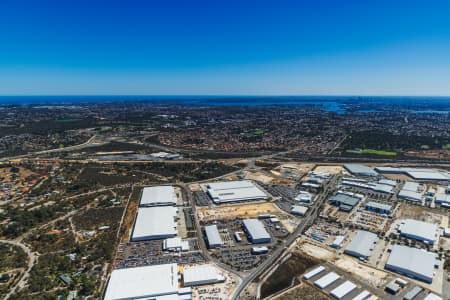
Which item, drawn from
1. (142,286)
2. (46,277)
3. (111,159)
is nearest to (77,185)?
(111,159)

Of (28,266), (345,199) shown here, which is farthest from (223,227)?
(28,266)

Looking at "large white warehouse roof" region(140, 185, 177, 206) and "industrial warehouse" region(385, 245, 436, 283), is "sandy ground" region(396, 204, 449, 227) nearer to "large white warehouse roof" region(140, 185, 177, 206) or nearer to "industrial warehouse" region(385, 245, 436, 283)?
"industrial warehouse" region(385, 245, 436, 283)

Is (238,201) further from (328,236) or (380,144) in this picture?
(380,144)

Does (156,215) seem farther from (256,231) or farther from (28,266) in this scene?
(28,266)

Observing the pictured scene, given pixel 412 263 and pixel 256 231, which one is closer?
pixel 412 263

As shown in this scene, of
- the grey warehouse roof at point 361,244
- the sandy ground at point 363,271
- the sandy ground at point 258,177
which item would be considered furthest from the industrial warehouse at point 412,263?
the sandy ground at point 258,177
